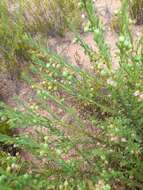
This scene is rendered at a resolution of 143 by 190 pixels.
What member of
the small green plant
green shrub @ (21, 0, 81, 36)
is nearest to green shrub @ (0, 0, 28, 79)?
green shrub @ (21, 0, 81, 36)

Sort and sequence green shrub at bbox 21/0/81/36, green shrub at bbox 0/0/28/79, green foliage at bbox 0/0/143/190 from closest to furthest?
green foliage at bbox 0/0/143/190, green shrub at bbox 0/0/28/79, green shrub at bbox 21/0/81/36

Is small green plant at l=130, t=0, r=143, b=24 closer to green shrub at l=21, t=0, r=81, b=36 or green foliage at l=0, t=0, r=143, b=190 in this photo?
green shrub at l=21, t=0, r=81, b=36

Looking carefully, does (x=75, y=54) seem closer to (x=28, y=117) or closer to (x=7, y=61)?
(x=7, y=61)

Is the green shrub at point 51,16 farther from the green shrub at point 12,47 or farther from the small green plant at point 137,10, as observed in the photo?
the small green plant at point 137,10

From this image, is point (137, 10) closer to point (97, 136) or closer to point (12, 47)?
point (12, 47)

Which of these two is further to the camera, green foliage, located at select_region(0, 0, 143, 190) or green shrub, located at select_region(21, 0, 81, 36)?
green shrub, located at select_region(21, 0, 81, 36)

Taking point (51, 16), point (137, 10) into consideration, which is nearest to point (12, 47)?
point (51, 16)

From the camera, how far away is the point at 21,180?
5.49 feet

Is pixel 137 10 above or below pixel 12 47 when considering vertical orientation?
above

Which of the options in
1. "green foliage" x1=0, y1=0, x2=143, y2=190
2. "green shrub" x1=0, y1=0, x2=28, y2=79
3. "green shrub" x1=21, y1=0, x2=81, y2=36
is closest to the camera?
"green foliage" x1=0, y1=0, x2=143, y2=190

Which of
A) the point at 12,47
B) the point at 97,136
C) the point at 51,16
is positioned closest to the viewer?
the point at 97,136

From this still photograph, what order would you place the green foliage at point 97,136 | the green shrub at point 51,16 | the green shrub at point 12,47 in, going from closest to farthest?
the green foliage at point 97,136 → the green shrub at point 12,47 → the green shrub at point 51,16

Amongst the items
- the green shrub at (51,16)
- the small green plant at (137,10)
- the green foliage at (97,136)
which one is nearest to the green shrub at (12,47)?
the green shrub at (51,16)

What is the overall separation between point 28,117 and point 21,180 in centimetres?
42
